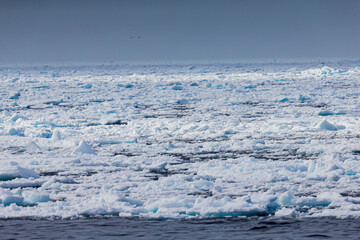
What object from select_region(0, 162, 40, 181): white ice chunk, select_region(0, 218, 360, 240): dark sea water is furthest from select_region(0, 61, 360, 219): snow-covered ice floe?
select_region(0, 218, 360, 240): dark sea water

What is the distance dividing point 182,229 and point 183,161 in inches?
141

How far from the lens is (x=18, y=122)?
14.3m

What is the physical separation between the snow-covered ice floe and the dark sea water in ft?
0.72

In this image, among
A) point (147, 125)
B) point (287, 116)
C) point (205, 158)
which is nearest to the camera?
point (205, 158)

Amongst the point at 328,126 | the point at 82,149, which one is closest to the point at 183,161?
the point at 82,149

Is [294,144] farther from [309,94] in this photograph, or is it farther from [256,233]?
[309,94]

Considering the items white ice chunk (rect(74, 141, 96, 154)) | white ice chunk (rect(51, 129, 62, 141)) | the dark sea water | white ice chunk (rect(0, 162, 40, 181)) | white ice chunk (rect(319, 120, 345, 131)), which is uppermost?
white ice chunk (rect(51, 129, 62, 141))

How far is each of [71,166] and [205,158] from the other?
190cm

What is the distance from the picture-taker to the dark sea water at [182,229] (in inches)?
212

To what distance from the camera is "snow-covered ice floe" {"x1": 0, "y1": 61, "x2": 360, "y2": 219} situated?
6371 millimetres

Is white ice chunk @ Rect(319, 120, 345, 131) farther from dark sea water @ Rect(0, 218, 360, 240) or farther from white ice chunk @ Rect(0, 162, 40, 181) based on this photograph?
dark sea water @ Rect(0, 218, 360, 240)

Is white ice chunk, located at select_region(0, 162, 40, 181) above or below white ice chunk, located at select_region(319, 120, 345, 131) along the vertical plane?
below

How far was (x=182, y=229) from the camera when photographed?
5625 millimetres

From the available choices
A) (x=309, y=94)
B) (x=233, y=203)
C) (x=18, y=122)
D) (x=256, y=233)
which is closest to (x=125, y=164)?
(x=233, y=203)
